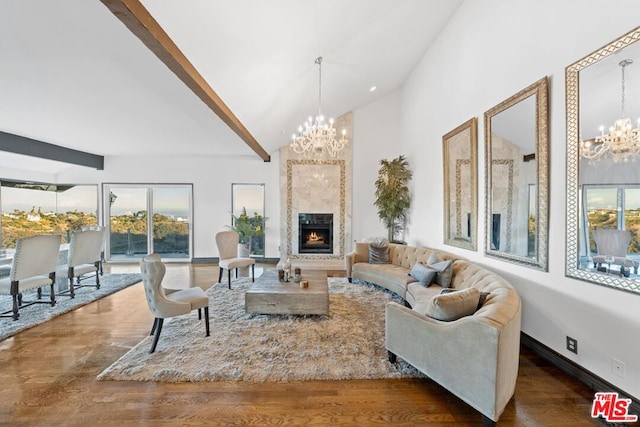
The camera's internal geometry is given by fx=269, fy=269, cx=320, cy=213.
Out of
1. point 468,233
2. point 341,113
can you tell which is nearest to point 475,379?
point 468,233

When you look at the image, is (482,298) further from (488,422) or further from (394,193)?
(394,193)

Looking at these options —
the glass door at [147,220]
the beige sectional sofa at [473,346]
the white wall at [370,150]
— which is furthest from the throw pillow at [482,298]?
the glass door at [147,220]

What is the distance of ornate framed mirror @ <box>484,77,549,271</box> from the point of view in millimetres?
2668

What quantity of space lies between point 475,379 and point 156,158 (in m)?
8.29

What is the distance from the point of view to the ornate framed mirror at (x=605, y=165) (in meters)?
1.95

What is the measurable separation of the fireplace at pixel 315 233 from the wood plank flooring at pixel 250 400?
494cm

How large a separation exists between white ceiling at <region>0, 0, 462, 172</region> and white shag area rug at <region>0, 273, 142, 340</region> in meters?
2.86

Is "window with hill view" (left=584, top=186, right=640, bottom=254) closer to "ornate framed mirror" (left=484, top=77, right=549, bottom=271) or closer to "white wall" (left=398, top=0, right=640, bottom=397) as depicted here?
"white wall" (left=398, top=0, right=640, bottom=397)

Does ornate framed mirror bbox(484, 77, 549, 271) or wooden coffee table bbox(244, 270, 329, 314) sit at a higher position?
ornate framed mirror bbox(484, 77, 549, 271)

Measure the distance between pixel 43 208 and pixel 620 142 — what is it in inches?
421

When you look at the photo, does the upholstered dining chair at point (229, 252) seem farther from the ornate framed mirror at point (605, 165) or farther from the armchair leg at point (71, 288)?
the ornate framed mirror at point (605, 165)

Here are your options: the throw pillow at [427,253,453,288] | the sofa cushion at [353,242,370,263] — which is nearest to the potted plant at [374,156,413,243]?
the sofa cushion at [353,242,370,263]

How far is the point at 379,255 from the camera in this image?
5.39 meters

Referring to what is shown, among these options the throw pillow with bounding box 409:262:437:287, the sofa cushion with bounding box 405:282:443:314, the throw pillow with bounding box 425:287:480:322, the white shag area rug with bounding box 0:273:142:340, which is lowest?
the white shag area rug with bounding box 0:273:142:340
